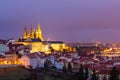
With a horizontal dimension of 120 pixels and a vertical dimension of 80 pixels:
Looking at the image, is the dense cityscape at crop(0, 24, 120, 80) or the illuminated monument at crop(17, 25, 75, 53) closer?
the dense cityscape at crop(0, 24, 120, 80)

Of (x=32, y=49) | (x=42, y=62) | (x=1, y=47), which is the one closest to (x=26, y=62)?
(x=42, y=62)

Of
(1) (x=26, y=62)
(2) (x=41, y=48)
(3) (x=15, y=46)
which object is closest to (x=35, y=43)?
(2) (x=41, y=48)

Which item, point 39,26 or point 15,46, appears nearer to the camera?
point 15,46

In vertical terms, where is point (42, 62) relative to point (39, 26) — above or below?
below

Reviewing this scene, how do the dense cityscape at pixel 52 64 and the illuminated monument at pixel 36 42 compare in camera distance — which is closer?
the dense cityscape at pixel 52 64

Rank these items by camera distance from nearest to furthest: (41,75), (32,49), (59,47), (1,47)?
(41,75)
(1,47)
(32,49)
(59,47)

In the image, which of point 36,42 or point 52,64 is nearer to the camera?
point 52,64

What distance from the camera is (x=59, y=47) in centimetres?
10050

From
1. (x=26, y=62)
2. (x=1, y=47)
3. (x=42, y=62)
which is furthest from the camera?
(x=1, y=47)

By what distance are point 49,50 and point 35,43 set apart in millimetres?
3669

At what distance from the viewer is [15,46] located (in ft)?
246

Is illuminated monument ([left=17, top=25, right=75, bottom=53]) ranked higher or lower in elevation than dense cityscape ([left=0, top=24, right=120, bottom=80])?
higher

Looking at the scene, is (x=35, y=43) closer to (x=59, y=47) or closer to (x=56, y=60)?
(x=59, y=47)

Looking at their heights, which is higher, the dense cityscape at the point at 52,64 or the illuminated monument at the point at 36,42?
the illuminated monument at the point at 36,42
